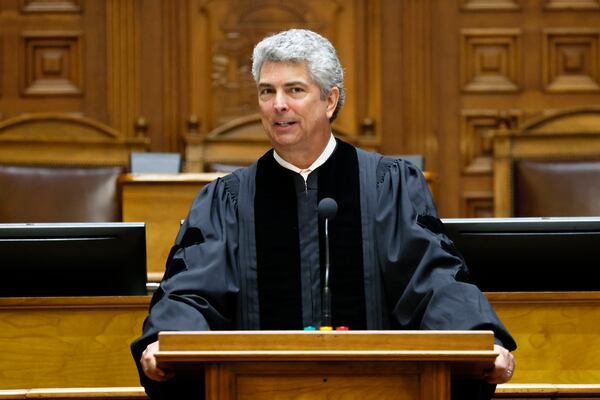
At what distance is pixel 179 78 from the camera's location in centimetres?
627

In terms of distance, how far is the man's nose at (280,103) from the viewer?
2619 mm

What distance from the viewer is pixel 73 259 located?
2.89m

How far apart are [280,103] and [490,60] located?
3.95m

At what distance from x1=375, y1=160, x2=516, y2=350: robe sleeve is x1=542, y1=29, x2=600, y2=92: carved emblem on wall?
12.5 ft

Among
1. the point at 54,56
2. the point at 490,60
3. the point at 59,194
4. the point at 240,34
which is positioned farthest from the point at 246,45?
the point at 59,194

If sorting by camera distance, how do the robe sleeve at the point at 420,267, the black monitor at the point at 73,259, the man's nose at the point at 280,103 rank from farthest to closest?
the black monitor at the point at 73,259
the man's nose at the point at 280,103
the robe sleeve at the point at 420,267

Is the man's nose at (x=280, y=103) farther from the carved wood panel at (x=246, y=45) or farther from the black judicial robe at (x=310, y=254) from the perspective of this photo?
the carved wood panel at (x=246, y=45)

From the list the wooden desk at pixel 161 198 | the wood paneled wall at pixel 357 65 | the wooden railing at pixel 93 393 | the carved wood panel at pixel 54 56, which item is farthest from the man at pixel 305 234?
the carved wood panel at pixel 54 56

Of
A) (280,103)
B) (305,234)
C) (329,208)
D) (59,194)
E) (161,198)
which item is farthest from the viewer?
(59,194)

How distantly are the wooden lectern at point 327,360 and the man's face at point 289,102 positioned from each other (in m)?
0.81

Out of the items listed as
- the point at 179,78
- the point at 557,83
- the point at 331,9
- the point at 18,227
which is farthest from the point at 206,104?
the point at 18,227

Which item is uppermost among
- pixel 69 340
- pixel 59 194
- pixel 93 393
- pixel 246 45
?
pixel 246 45

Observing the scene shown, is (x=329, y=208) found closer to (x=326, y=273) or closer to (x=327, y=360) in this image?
(x=326, y=273)

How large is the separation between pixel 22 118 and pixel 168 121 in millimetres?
934
